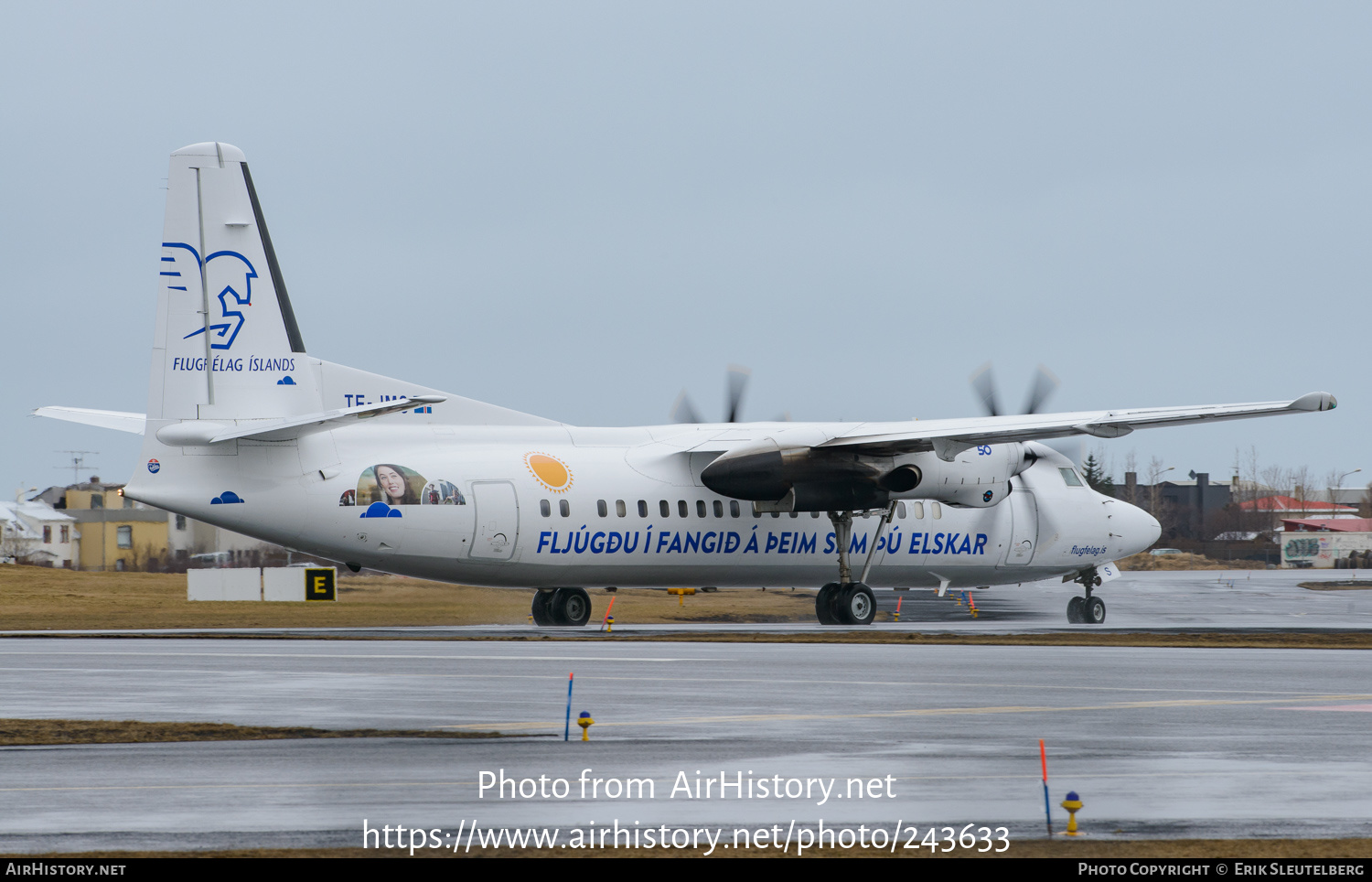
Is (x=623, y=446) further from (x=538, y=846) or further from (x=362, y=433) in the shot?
(x=538, y=846)

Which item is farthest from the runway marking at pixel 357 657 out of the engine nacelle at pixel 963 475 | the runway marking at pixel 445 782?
the runway marking at pixel 445 782

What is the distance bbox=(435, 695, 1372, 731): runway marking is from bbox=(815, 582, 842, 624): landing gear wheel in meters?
14.8

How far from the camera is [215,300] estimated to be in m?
25.4

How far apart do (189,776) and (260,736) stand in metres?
2.27

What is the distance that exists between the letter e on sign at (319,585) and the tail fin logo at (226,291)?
37.7 feet

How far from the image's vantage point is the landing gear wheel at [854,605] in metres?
30.7

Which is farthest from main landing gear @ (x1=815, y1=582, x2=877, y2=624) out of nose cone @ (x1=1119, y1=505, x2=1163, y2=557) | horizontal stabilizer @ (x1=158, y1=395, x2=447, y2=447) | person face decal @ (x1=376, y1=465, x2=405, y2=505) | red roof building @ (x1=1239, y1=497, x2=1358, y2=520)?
red roof building @ (x1=1239, y1=497, x2=1358, y2=520)

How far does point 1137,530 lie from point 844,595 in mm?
8829

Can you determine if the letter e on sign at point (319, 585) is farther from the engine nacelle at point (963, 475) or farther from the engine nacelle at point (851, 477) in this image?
the engine nacelle at point (963, 475)

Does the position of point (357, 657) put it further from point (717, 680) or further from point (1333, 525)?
point (1333, 525)

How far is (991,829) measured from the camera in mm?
8953

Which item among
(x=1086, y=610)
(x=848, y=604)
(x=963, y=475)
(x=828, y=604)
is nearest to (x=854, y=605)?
(x=848, y=604)
